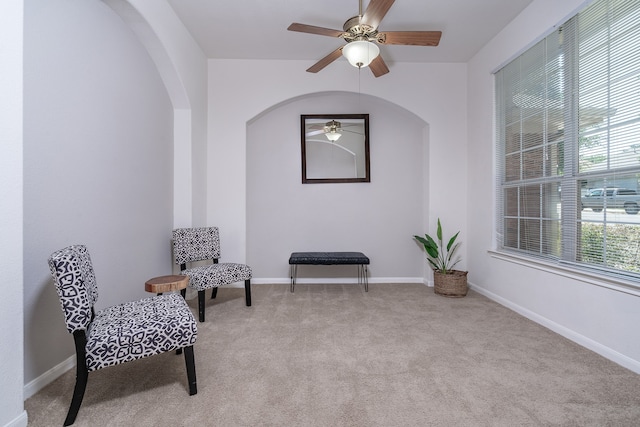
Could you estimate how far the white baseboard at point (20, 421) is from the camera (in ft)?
4.63

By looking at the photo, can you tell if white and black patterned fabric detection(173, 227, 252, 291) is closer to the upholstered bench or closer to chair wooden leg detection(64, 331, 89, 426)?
the upholstered bench

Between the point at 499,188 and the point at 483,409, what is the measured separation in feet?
8.87

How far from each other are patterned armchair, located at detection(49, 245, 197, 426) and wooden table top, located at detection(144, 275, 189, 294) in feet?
1.75

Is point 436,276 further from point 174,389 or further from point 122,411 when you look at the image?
point 122,411

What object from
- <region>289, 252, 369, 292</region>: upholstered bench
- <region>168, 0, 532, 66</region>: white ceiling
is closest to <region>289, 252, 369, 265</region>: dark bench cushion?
<region>289, 252, 369, 292</region>: upholstered bench

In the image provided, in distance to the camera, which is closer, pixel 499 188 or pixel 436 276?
pixel 499 188

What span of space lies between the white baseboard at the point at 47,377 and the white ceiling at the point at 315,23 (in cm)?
324

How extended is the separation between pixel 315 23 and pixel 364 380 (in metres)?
3.43

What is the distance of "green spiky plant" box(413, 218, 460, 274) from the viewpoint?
3.99m

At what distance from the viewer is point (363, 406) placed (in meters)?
1.66

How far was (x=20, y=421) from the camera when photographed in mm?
1453

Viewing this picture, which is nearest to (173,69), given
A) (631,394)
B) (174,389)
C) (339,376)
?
(174,389)

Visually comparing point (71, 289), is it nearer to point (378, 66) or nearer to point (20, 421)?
point (20, 421)

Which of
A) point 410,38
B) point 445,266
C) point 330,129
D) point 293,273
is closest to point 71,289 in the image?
point 410,38
